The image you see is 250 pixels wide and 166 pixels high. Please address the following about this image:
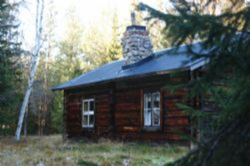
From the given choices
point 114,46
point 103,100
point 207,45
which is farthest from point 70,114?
point 207,45

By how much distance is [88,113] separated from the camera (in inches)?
795

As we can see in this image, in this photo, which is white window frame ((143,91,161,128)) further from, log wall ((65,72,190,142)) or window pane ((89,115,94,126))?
window pane ((89,115,94,126))

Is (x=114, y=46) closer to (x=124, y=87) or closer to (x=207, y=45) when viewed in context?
(x=124, y=87)

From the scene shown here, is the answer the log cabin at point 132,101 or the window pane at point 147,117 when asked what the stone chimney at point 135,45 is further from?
the window pane at point 147,117

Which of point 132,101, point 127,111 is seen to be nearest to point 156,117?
point 132,101

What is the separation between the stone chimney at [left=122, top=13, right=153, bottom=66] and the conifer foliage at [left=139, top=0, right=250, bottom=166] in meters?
15.8

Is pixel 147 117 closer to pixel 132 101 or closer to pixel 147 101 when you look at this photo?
pixel 147 101

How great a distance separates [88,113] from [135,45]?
4.21 m

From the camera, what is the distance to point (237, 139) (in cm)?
238

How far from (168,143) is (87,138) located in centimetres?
602

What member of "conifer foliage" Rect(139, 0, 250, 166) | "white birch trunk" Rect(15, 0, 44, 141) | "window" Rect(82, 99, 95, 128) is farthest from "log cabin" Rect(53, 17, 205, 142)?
"conifer foliage" Rect(139, 0, 250, 166)

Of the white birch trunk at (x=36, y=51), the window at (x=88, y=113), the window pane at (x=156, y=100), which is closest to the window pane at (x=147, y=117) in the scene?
the window pane at (x=156, y=100)

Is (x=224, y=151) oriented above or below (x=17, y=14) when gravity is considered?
below

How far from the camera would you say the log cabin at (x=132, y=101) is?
49.5ft
